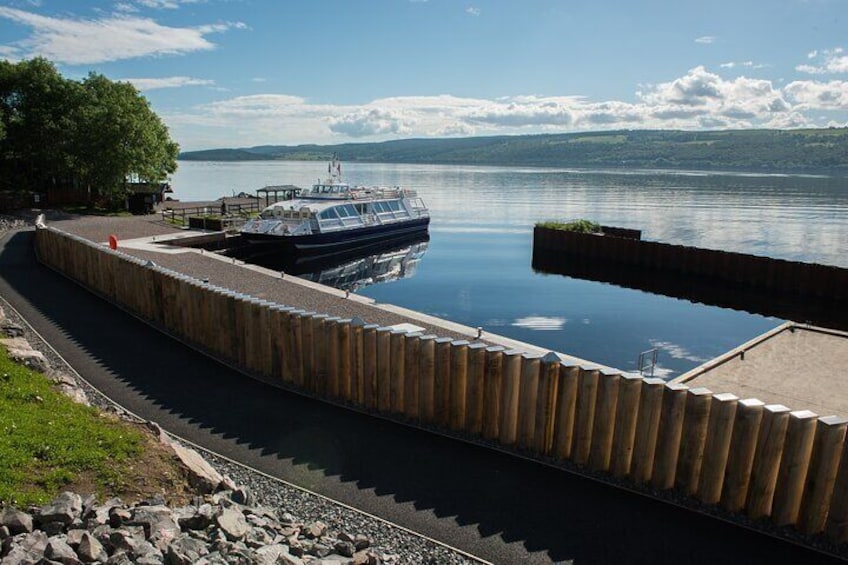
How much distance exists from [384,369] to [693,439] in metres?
4.41

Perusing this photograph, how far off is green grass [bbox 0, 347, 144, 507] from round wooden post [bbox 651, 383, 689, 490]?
241 inches

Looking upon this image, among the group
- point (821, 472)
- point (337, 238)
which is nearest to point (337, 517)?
point (821, 472)

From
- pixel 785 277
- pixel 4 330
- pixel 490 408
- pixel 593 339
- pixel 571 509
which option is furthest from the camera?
pixel 785 277

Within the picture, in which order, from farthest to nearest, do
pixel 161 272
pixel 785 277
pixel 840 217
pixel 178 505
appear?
1. pixel 840 217
2. pixel 785 277
3. pixel 161 272
4. pixel 178 505

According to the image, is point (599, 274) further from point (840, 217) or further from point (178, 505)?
point (840, 217)

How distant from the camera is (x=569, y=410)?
8.02 meters

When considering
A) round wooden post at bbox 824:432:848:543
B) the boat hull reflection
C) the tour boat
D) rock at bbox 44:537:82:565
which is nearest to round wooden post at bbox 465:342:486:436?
round wooden post at bbox 824:432:848:543

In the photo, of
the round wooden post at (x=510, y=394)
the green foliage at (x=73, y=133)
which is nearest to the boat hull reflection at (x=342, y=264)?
the green foliage at (x=73, y=133)

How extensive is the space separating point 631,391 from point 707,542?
1818 mm

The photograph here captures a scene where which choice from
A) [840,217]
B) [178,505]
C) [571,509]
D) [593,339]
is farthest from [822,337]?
[840,217]

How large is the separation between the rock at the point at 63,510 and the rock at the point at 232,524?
4.11ft

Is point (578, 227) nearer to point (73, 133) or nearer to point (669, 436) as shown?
point (669, 436)

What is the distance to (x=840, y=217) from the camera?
76875mm

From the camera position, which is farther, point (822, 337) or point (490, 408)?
point (822, 337)
